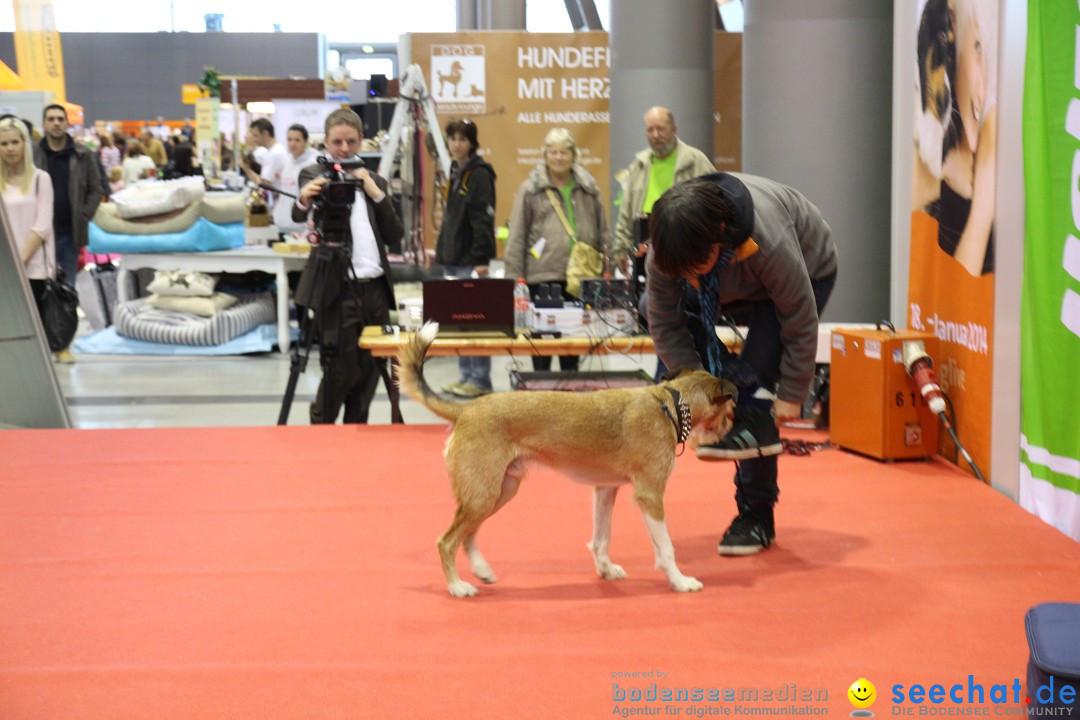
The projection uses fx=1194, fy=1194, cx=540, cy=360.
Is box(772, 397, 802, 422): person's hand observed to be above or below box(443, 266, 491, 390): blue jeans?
above

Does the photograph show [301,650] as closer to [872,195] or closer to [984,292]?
[984,292]

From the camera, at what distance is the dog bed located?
31.3 ft

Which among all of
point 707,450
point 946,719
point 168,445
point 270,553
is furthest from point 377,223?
point 946,719

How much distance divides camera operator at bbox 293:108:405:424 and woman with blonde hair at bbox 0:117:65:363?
361 centimetres

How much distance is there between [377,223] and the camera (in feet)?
18.8

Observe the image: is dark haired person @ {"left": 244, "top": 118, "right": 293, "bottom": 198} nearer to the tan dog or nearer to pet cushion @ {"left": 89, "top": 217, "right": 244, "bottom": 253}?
pet cushion @ {"left": 89, "top": 217, "right": 244, "bottom": 253}

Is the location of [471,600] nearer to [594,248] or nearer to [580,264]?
[580,264]

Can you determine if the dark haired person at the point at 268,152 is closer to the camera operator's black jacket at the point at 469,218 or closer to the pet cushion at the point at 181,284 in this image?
the pet cushion at the point at 181,284

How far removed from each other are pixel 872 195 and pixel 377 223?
2.92 metres

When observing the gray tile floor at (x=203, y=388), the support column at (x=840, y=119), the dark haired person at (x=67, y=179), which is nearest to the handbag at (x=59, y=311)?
the gray tile floor at (x=203, y=388)

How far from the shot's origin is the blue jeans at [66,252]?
9656 mm

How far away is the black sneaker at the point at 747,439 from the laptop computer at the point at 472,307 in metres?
2.32

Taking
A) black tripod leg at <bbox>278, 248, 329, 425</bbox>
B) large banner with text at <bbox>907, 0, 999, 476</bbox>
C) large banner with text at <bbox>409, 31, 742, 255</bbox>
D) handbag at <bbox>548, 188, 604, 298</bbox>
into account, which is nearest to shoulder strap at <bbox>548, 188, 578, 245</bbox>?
handbag at <bbox>548, 188, 604, 298</bbox>

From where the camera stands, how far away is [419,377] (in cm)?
332
